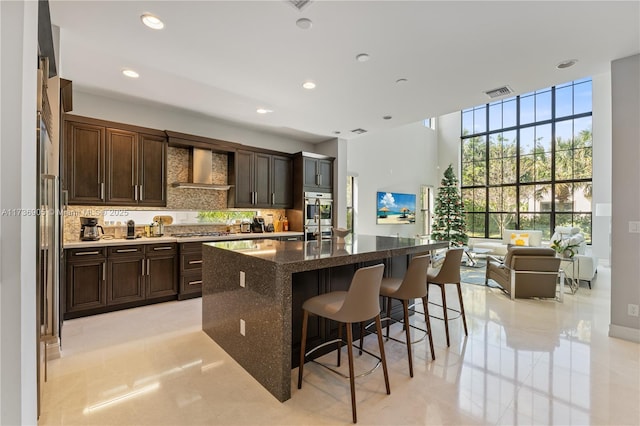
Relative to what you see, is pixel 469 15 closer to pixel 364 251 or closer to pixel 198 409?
pixel 364 251

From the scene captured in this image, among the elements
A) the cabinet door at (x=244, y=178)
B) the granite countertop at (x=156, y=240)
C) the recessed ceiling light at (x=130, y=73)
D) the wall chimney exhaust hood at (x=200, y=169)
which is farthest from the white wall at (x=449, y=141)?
the recessed ceiling light at (x=130, y=73)

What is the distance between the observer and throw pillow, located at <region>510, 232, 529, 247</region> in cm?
812

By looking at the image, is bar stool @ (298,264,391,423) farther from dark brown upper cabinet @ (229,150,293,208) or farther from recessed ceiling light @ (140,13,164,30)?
dark brown upper cabinet @ (229,150,293,208)

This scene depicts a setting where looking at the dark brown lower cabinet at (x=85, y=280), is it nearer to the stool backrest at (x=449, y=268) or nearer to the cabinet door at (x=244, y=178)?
the cabinet door at (x=244, y=178)

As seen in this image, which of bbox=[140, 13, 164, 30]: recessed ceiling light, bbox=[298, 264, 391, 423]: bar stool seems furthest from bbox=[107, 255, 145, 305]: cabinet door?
bbox=[298, 264, 391, 423]: bar stool

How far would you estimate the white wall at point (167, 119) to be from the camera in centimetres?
404

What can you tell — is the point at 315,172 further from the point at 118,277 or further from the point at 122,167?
the point at 118,277

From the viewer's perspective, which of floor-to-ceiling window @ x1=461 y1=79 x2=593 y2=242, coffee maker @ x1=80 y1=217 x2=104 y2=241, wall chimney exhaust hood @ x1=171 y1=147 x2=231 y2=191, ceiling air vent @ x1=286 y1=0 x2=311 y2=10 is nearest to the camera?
ceiling air vent @ x1=286 y1=0 x2=311 y2=10

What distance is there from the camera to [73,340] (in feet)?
9.73

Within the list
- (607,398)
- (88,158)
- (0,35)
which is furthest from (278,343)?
(88,158)

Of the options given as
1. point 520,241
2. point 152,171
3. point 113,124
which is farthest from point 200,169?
point 520,241

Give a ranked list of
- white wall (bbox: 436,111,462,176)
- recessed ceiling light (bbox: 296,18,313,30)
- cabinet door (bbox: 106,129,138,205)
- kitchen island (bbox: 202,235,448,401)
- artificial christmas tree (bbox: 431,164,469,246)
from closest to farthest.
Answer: kitchen island (bbox: 202,235,448,401), recessed ceiling light (bbox: 296,18,313,30), cabinet door (bbox: 106,129,138,205), artificial christmas tree (bbox: 431,164,469,246), white wall (bbox: 436,111,462,176)

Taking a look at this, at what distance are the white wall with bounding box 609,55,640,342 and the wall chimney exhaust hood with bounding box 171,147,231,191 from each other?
5.18 metres

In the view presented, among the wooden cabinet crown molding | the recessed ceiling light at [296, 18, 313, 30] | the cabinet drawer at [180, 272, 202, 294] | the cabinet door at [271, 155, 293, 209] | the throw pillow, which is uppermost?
the recessed ceiling light at [296, 18, 313, 30]
